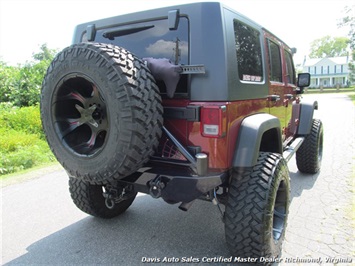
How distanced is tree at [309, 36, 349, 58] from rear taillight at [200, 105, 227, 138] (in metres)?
94.7

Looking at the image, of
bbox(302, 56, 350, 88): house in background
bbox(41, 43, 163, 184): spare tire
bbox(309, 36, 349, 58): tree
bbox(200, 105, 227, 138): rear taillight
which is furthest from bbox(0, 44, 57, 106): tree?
bbox(309, 36, 349, 58): tree

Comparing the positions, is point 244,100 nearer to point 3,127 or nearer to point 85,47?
point 85,47

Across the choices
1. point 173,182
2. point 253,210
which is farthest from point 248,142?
point 173,182

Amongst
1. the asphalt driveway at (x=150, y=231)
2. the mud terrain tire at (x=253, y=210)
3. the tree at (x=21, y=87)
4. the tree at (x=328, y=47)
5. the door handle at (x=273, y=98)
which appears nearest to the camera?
the mud terrain tire at (x=253, y=210)

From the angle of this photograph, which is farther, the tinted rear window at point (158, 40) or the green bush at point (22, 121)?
the green bush at point (22, 121)

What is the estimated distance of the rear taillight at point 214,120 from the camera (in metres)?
2.22

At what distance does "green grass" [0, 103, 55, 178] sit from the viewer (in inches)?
250

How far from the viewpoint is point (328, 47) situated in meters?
Result: 85.5

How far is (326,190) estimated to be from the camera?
4.34m

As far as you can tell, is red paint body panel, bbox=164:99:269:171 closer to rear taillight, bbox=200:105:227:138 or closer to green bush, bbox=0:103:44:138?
rear taillight, bbox=200:105:227:138

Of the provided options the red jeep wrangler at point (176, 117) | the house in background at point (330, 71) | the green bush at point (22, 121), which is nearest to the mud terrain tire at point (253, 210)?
the red jeep wrangler at point (176, 117)

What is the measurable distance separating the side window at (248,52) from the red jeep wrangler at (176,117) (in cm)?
2

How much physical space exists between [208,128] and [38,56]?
67975 millimetres

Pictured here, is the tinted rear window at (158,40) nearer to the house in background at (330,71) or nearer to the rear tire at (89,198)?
the rear tire at (89,198)
